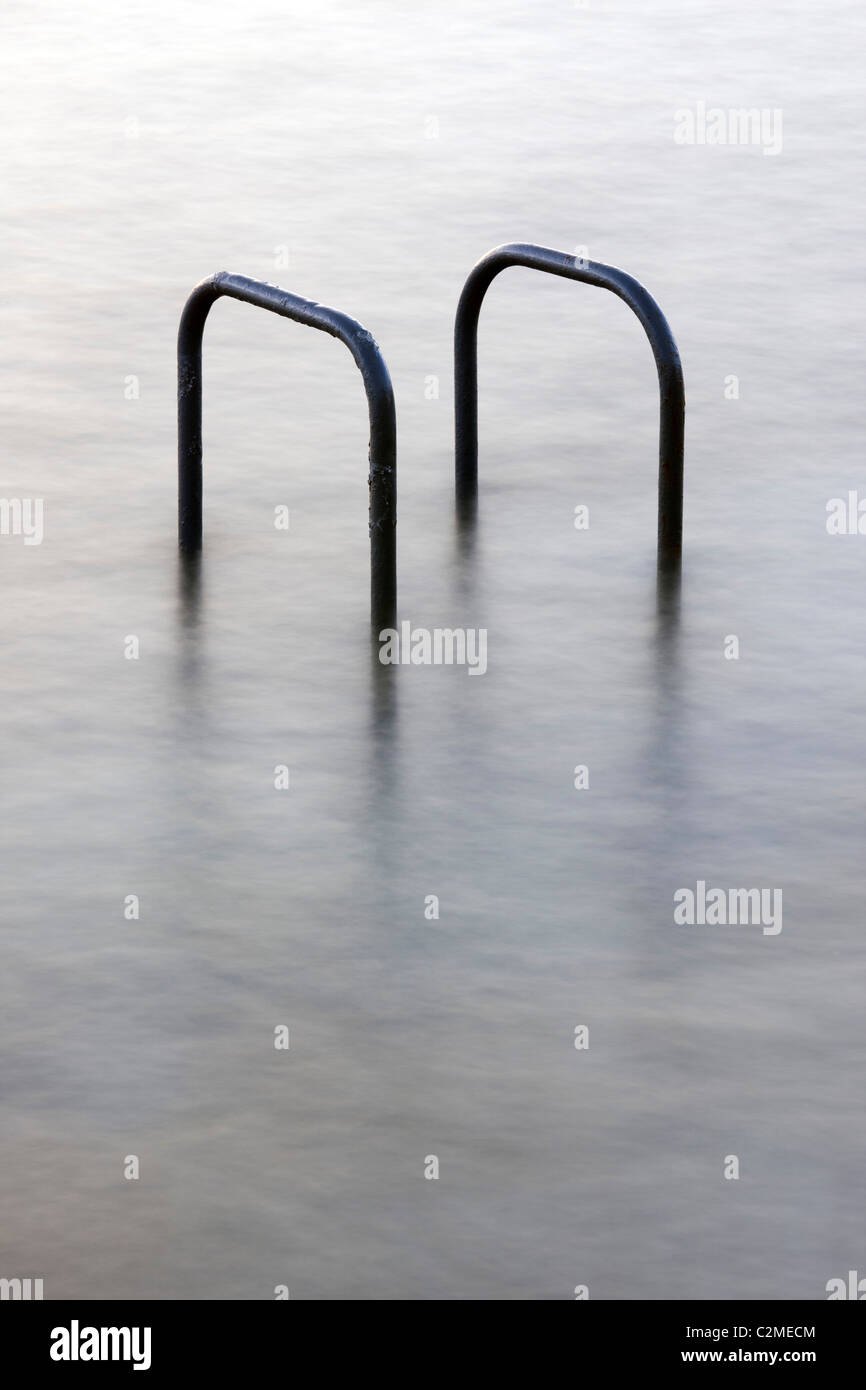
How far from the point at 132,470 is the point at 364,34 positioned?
19.2 feet

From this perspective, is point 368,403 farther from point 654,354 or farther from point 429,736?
point 429,736

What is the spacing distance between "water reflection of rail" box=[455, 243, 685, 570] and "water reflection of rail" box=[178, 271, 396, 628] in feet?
2.29

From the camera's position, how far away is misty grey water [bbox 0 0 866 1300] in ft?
15.3

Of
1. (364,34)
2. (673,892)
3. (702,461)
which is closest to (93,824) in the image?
(673,892)

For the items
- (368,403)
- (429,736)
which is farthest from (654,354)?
(429,736)

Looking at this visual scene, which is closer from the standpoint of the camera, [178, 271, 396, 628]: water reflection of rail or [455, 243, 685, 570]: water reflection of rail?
[178, 271, 396, 628]: water reflection of rail

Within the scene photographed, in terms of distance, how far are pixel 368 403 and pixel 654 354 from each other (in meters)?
0.86

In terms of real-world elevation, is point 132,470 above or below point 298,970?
above

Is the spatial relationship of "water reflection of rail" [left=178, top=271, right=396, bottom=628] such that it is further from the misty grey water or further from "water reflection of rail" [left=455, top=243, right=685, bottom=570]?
"water reflection of rail" [left=455, top=243, right=685, bottom=570]

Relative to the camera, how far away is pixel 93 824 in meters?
6.11

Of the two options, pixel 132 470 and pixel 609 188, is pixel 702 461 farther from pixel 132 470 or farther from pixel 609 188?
pixel 609 188

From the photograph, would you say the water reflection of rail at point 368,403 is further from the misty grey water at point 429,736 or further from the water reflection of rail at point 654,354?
the water reflection of rail at point 654,354

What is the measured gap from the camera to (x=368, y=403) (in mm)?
7172

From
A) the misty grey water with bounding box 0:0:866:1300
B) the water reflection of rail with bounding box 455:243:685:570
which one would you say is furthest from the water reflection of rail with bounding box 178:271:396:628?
the water reflection of rail with bounding box 455:243:685:570
